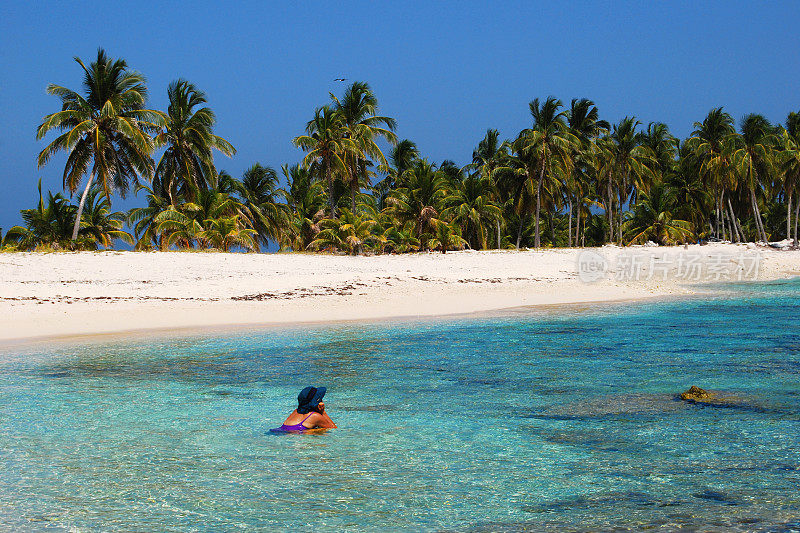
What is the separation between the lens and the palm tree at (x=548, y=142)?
46.8 meters

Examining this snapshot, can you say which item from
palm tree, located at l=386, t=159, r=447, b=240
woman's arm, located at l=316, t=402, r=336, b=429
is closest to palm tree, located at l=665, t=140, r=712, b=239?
palm tree, located at l=386, t=159, r=447, b=240

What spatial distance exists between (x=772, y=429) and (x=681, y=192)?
184ft

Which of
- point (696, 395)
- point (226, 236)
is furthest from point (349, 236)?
point (696, 395)

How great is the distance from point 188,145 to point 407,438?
34.4 metres

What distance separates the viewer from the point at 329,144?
136ft

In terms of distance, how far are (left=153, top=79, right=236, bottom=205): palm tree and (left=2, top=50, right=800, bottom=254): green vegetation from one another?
0.27 feet

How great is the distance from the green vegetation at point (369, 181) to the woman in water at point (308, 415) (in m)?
24.9

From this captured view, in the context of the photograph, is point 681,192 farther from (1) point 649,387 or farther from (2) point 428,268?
(1) point 649,387

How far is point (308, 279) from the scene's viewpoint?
22.8 metres

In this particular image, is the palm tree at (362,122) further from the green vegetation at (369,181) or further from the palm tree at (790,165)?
the palm tree at (790,165)

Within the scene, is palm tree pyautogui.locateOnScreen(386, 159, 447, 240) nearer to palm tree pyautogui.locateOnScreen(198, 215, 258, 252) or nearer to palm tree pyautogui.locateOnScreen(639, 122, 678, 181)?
palm tree pyautogui.locateOnScreen(198, 215, 258, 252)

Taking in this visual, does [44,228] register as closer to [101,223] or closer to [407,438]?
[101,223]

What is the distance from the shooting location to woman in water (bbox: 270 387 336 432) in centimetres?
696

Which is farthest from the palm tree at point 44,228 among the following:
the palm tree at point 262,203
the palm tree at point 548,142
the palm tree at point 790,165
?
the palm tree at point 790,165
